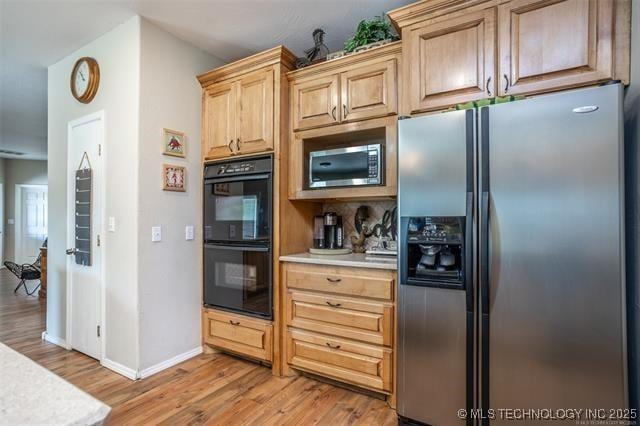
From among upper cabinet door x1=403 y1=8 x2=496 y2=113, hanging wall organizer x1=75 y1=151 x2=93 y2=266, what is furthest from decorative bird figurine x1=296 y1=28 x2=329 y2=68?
hanging wall organizer x1=75 y1=151 x2=93 y2=266

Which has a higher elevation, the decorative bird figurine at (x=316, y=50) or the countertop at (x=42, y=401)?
the decorative bird figurine at (x=316, y=50)

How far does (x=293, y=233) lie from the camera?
2.62m

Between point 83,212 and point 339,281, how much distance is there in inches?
91.1

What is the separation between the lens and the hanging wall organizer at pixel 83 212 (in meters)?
2.74

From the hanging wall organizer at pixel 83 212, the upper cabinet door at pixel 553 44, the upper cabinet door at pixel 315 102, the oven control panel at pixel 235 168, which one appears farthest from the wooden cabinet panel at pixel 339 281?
the hanging wall organizer at pixel 83 212

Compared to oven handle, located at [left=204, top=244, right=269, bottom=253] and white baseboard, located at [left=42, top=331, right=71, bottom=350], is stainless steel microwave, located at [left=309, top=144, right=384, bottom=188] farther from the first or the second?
white baseboard, located at [left=42, top=331, right=71, bottom=350]

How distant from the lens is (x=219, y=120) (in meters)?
2.81

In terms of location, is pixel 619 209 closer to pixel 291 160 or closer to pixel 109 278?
pixel 291 160

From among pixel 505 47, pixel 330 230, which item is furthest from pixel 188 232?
pixel 505 47

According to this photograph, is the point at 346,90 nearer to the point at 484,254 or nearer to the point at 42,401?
the point at 484,254

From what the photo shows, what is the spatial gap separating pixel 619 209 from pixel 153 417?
2647mm

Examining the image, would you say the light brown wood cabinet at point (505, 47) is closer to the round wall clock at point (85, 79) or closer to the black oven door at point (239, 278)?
the black oven door at point (239, 278)

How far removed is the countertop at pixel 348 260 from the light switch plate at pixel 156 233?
3.26 feet

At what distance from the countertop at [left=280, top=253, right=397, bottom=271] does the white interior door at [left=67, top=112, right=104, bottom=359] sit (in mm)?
1633
